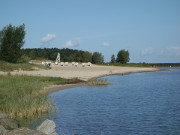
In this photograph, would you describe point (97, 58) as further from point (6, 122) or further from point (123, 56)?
point (6, 122)

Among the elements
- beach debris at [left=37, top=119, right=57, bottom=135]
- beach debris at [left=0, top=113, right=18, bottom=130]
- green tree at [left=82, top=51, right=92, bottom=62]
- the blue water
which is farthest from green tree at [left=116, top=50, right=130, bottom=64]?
beach debris at [left=37, top=119, right=57, bottom=135]

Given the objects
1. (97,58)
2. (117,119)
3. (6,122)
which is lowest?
(117,119)

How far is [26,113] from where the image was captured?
14586 mm

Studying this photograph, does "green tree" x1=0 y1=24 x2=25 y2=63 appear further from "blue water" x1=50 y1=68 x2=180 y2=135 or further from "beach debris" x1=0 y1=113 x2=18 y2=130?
"beach debris" x1=0 y1=113 x2=18 y2=130

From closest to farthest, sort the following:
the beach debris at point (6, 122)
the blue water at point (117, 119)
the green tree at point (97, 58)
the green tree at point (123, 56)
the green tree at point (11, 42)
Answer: the beach debris at point (6, 122)
the blue water at point (117, 119)
the green tree at point (11, 42)
the green tree at point (97, 58)
the green tree at point (123, 56)

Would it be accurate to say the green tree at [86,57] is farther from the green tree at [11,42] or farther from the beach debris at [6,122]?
the beach debris at [6,122]

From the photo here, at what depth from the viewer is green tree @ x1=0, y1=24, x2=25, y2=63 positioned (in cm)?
5800

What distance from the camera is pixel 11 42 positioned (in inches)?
2315

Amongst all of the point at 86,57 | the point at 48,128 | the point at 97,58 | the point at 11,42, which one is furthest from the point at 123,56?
the point at 48,128

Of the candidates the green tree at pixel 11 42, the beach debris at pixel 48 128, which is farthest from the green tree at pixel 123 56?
the beach debris at pixel 48 128

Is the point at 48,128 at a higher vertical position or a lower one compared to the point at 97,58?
lower

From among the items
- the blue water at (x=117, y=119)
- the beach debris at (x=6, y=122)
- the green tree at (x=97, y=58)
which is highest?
the green tree at (x=97, y=58)

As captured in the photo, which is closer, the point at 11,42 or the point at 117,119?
the point at 117,119

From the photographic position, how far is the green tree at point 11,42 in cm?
5800
